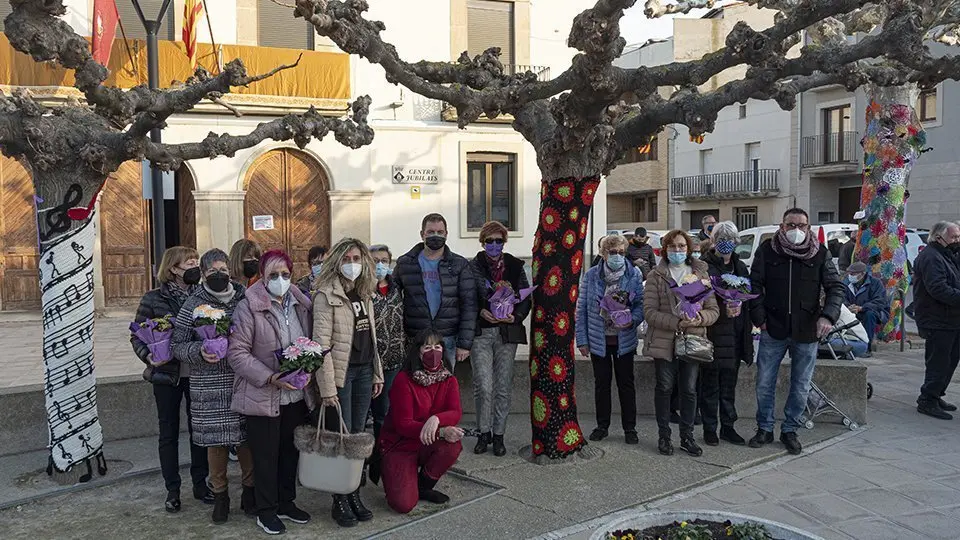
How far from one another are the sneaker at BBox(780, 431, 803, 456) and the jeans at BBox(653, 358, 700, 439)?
821mm

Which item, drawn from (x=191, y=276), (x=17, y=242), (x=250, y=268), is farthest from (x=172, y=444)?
(x=17, y=242)

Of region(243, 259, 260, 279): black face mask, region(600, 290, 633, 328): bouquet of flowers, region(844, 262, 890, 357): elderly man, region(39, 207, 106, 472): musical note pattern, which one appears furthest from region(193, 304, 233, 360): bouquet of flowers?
region(844, 262, 890, 357): elderly man

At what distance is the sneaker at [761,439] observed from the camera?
7012mm

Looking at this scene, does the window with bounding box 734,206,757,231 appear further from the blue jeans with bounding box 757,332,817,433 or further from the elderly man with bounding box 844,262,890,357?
the blue jeans with bounding box 757,332,817,433

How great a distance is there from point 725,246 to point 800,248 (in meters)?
0.60

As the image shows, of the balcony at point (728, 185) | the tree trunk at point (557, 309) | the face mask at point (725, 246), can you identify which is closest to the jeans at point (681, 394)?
the tree trunk at point (557, 309)

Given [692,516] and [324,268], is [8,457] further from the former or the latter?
[692,516]

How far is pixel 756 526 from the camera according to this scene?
3799mm

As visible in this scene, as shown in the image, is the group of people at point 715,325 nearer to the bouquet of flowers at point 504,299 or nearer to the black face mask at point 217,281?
the bouquet of flowers at point 504,299

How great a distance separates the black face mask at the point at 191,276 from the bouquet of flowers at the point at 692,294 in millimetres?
3693

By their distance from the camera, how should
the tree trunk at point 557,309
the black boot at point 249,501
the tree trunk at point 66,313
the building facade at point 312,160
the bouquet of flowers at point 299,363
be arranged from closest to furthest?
the bouquet of flowers at point 299,363 → the black boot at point 249,501 → the tree trunk at point 66,313 → the tree trunk at point 557,309 → the building facade at point 312,160

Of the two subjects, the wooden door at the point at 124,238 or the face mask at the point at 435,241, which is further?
the wooden door at the point at 124,238

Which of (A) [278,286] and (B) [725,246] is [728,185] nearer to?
(B) [725,246]

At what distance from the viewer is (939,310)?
8.14 m
